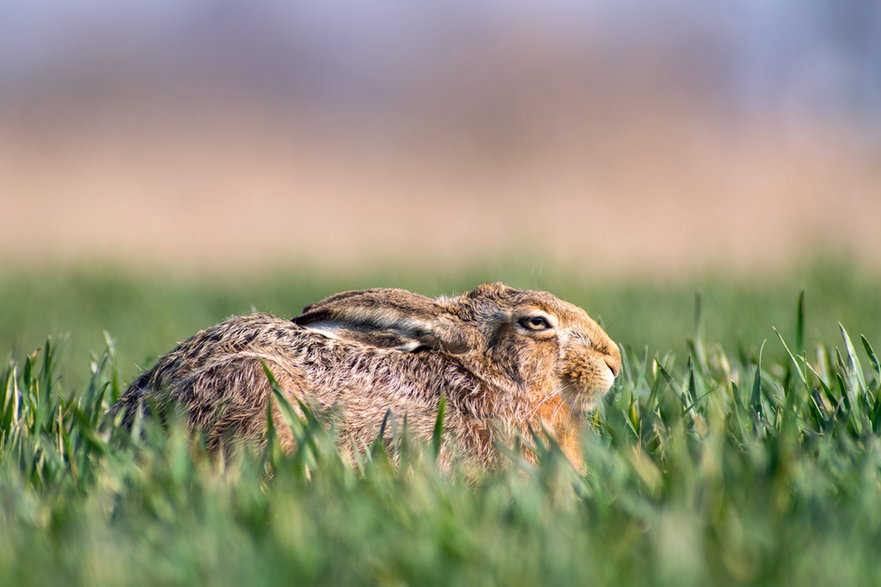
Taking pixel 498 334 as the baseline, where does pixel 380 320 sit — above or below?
above

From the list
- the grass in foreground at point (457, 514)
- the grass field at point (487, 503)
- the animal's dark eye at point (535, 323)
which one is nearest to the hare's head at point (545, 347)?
the animal's dark eye at point (535, 323)

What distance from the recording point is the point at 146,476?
8.10 feet

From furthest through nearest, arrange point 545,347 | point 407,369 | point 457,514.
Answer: point 545,347, point 407,369, point 457,514

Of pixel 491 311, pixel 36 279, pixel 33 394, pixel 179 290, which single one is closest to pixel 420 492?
pixel 491 311

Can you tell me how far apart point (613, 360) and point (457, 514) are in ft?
5.66

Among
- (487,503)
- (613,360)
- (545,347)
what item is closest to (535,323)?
(545,347)

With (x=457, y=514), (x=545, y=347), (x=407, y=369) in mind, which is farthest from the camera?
(x=545, y=347)

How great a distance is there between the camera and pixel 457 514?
2266mm

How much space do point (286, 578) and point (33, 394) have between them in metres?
2.23

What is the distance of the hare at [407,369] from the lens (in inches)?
126

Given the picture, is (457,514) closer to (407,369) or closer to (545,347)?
(407,369)

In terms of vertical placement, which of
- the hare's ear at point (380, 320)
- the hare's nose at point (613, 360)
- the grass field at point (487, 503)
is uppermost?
the hare's ear at point (380, 320)

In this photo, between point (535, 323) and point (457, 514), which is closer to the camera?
point (457, 514)

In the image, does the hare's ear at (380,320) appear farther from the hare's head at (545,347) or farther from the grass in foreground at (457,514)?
the grass in foreground at (457,514)
